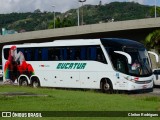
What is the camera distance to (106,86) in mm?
24344

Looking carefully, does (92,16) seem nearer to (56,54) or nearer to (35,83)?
(35,83)

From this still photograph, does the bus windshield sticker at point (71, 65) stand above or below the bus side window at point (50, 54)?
below

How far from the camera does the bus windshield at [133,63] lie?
2330cm

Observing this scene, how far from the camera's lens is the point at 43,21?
165 m

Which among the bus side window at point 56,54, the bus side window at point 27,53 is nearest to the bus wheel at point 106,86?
the bus side window at point 56,54

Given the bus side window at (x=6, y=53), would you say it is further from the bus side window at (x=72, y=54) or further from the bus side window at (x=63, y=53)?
the bus side window at (x=72, y=54)

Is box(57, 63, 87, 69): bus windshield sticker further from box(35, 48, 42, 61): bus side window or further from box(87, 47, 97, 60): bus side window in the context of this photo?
box(35, 48, 42, 61): bus side window

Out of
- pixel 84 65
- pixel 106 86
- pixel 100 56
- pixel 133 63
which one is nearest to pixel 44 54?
pixel 84 65

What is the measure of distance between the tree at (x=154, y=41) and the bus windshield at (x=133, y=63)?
19190 mm

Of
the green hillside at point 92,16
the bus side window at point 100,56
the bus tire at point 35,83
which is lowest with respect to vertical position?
the bus tire at point 35,83

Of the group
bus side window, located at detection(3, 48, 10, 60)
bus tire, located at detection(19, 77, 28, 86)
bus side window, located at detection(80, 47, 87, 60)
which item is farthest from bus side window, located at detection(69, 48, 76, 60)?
bus side window, located at detection(3, 48, 10, 60)

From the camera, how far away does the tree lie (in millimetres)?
42938

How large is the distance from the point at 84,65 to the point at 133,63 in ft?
10.9

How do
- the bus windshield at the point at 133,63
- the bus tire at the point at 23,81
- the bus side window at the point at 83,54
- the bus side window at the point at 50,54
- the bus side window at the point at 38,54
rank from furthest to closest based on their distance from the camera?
1. the bus tire at the point at 23,81
2. the bus side window at the point at 38,54
3. the bus side window at the point at 50,54
4. the bus side window at the point at 83,54
5. the bus windshield at the point at 133,63
